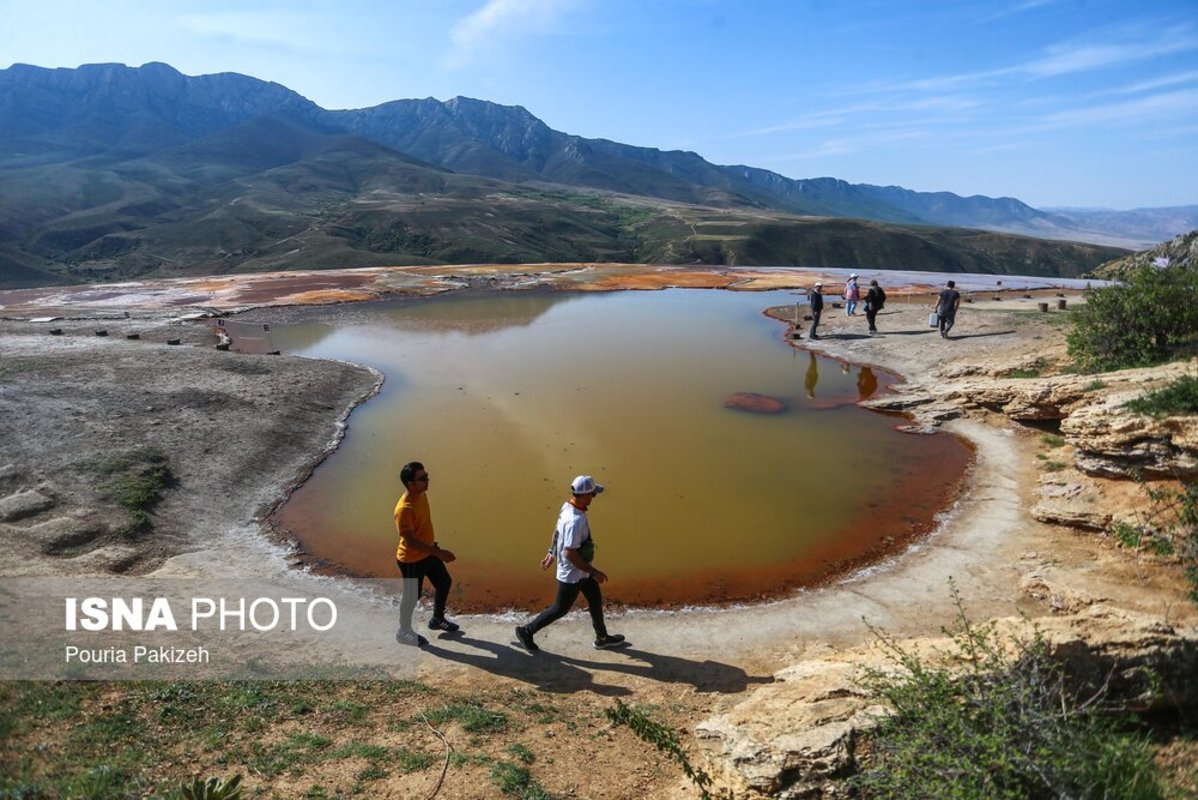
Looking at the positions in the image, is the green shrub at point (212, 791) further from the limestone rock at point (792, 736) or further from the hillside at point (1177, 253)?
the hillside at point (1177, 253)

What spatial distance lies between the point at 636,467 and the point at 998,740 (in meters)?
9.49

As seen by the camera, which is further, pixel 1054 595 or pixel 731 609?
pixel 731 609

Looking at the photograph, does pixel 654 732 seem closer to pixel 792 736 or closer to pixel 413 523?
pixel 792 736

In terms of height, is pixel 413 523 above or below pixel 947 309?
below

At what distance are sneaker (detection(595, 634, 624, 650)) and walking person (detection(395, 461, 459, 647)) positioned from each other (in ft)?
5.77

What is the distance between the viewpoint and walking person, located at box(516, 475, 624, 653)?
6852 millimetres

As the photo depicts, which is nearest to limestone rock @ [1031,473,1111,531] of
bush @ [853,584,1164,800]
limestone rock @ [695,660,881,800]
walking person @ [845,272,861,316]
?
bush @ [853,584,1164,800]

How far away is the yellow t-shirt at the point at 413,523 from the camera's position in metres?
7.05

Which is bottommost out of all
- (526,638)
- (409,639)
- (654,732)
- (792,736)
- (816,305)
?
(409,639)

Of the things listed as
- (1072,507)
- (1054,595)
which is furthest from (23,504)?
(1072,507)

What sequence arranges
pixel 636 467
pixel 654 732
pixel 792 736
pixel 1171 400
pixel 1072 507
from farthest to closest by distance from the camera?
pixel 636 467 < pixel 1072 507 < pixel 1171 400 < pixel 654 732 < pixel 792 736

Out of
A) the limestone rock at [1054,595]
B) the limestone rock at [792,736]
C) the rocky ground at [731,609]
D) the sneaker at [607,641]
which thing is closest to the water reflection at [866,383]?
the rocky ground at [731,609]

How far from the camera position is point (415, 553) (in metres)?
7.19

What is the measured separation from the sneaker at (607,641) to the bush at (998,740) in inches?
132
